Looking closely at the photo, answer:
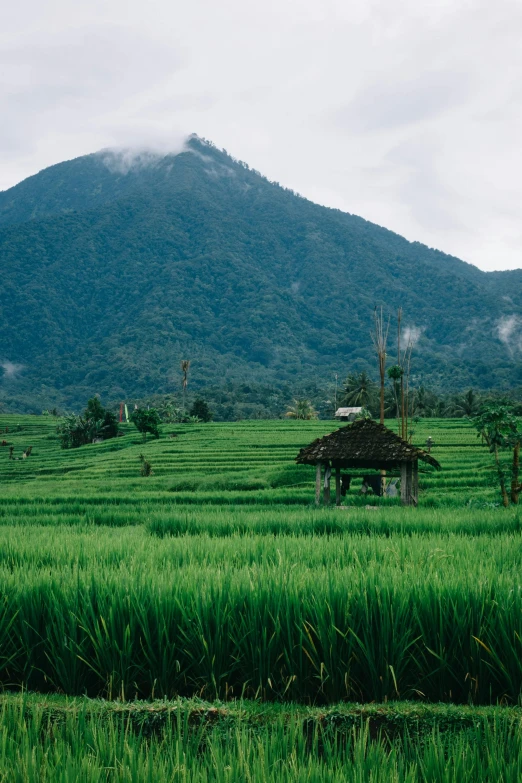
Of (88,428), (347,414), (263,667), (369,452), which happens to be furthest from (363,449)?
(347,414)

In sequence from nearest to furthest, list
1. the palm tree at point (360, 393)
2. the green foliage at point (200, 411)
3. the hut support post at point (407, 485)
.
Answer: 1. the hut support post at point (407, 485)
2. the green foliage at point (200, 411)
3. the palm tree at point (360, 393)

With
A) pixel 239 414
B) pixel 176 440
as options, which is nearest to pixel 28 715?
pixel 176 440

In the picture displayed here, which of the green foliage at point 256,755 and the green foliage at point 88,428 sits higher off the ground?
the green foliage at point 256,755

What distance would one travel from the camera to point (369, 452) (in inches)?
640

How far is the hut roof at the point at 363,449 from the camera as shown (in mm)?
16109

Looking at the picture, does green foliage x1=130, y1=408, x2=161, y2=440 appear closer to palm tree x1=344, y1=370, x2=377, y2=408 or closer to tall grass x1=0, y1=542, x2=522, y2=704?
palm tree x1=344, y1=370, x2=377, y2=408

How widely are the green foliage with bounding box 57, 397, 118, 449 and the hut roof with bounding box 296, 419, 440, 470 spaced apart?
3971 centimetres

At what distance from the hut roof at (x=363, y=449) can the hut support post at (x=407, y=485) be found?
30 cm

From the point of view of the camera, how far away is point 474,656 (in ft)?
11.9

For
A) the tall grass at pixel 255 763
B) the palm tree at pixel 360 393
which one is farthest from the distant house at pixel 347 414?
the tall grass at pixel 255 763

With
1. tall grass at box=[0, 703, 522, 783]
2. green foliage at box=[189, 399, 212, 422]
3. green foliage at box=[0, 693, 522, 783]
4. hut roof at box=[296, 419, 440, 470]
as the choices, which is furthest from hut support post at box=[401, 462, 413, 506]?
green foliage at box=[189, 399, 212, 422]

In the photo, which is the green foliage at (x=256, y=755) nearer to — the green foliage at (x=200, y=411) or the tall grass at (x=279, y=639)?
the tall grass at (x=279, y=639)

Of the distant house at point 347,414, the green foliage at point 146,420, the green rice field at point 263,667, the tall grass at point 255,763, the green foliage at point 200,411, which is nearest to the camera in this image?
the tall grass at point 255,763

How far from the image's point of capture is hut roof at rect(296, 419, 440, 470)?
16109 millimetres
